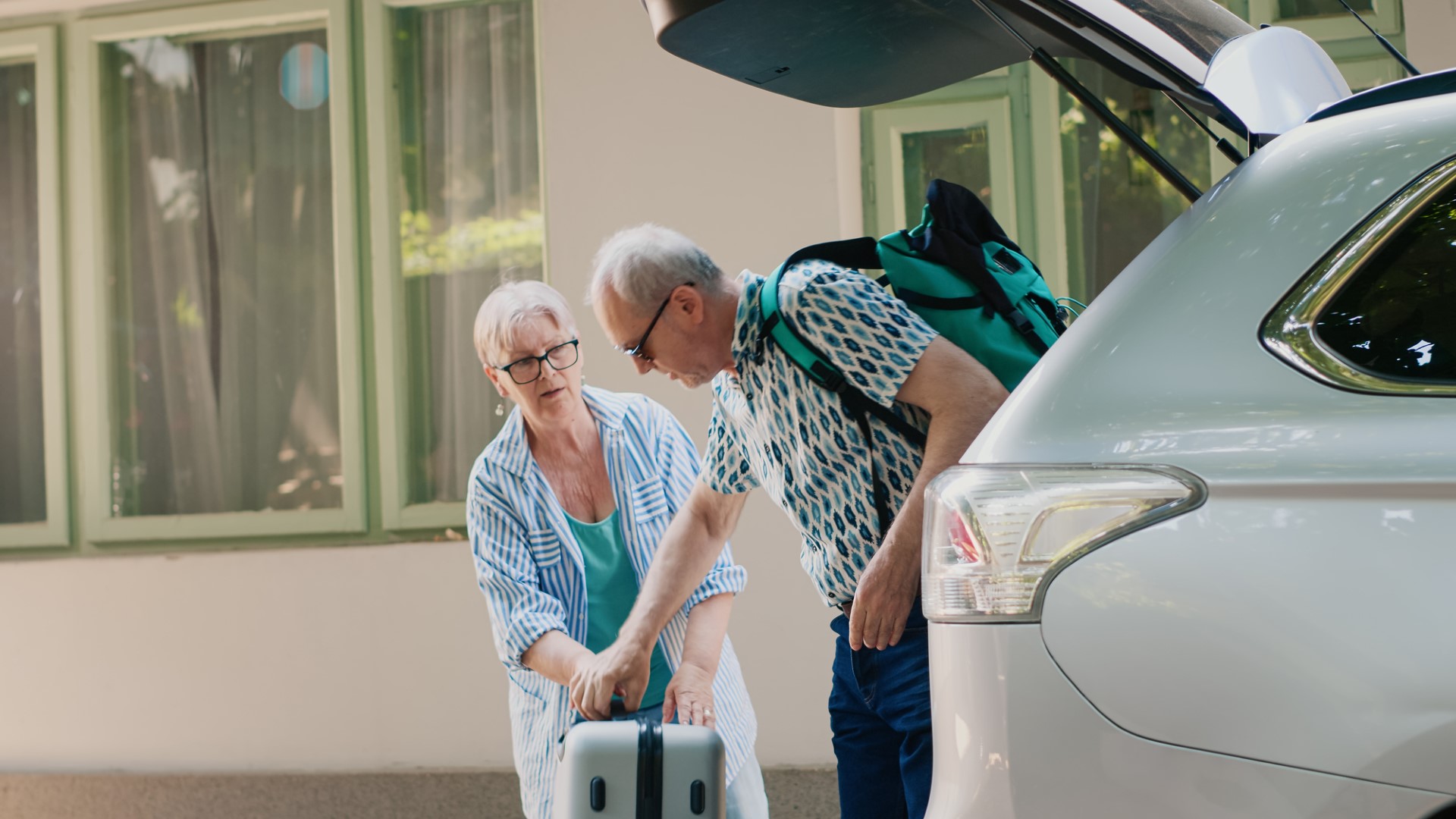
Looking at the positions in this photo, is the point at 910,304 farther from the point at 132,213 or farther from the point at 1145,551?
the point at 132,213

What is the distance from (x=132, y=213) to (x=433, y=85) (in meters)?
1.60

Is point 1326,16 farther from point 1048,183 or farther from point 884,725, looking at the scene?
point 884,725

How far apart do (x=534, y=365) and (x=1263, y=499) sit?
2110 mm

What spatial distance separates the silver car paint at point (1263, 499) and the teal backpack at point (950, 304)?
0.70 metres

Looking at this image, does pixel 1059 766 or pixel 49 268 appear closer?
pixel 1059 766

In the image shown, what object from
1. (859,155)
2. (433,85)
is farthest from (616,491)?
(433,85)

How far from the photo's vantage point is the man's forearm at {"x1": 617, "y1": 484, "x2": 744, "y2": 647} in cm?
309

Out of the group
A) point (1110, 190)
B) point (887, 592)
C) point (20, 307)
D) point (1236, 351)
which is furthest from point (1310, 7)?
point (20, 307)

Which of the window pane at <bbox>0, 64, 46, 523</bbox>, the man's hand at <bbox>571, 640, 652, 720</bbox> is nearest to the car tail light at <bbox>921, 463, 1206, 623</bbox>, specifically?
the man's hand at <bbox>571, 640, 652, 720</bbox>

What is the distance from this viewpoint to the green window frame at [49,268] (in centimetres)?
619

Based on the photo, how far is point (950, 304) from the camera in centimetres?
249

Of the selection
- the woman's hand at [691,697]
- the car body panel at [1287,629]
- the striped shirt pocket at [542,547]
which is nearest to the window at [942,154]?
the striped shirt pocket at [542,547]

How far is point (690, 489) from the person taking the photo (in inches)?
135

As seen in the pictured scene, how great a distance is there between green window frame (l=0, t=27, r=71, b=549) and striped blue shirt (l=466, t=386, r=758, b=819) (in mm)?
3737
